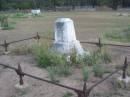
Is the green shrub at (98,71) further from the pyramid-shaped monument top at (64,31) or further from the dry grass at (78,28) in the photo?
the dry grass at (78,28)

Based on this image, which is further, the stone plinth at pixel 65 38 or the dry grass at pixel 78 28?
the dry grass at pixel 78 28

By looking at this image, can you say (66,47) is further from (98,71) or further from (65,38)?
(98,71)

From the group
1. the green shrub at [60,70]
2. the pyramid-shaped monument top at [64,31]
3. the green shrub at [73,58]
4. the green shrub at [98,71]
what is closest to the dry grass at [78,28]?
the pyramid-shaped monument top at [64,31]

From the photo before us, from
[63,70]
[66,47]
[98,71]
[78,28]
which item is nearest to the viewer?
[98,71]

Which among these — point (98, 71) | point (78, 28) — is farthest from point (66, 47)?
point (78, 28)

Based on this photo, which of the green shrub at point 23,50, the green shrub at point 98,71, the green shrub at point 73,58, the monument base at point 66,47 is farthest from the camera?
the green shrub at point 23,50

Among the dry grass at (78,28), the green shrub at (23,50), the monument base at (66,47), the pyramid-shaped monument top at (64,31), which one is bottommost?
the dry grass at (78,28)

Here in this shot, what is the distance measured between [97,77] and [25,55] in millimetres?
3197

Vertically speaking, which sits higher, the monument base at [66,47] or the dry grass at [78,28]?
the monument base at [66,47]

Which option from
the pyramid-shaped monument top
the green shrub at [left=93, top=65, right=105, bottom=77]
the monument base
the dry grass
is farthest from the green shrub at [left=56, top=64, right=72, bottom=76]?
the dry grass

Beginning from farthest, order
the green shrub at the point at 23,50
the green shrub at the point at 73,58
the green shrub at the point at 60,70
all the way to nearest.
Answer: the green shrub at the point at 23,50 < the green shrub at the point at 73,58 < the green shrub at the point at 60,70

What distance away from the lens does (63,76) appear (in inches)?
264

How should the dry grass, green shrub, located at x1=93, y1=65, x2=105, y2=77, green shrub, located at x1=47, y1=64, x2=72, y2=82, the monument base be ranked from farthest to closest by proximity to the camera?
1. the dry grass
2. the monument base
3. green shrub, located at x1=47, y1=64, x2=72, y2=82
4. green shrub, located at x1=93, y1=65, x2=105, y2=77

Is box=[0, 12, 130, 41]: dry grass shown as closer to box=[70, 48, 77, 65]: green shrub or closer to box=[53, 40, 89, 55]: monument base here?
box=[53, 40, 89, 55]: monument base
